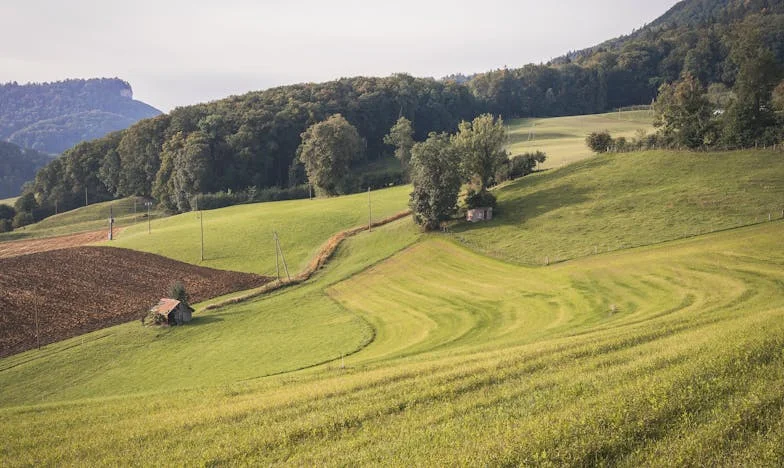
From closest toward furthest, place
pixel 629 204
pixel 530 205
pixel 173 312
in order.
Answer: pixel 173 312
pixel 629 204
pixel 530 205

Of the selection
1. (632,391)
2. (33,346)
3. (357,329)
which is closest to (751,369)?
(632,391)

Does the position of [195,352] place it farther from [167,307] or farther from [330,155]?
A: [330,155]

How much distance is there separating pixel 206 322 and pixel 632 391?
44540 mm

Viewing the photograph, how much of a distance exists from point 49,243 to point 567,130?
146 m

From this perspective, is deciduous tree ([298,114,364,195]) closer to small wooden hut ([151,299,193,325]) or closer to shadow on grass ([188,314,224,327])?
shadow on grass ([188,314,224,327])

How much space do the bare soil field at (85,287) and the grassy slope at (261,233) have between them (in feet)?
14.9

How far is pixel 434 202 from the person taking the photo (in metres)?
71.8

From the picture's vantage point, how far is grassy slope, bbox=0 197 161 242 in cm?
11900

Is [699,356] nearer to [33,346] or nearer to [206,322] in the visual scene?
[206,322]

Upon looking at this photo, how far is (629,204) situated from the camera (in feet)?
219

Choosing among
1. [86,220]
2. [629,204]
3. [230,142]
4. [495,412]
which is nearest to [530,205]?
[629,204]

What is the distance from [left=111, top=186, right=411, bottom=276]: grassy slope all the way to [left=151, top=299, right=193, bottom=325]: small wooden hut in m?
19.5

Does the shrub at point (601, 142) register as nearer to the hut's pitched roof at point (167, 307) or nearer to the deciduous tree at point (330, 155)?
the deciduous tree at point (330, 155)

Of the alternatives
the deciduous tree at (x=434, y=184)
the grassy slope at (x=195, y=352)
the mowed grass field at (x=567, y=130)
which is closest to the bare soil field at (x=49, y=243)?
the grassy slope at (x=195, y=352)
